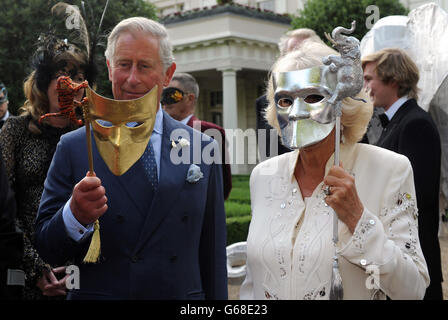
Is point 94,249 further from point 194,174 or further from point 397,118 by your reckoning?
point 397,118

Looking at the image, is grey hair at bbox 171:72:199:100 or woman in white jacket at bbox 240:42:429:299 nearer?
woman in white jacket at bbox 240:42:429:299

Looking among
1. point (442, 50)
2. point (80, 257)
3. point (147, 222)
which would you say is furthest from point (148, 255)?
point (442, 50)

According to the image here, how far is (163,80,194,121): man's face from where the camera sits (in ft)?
16.8

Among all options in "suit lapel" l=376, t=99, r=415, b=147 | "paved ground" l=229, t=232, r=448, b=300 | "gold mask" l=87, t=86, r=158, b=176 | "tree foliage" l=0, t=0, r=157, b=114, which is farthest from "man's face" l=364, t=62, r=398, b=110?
"paved ground" l=229, t=232, r=448, b=300

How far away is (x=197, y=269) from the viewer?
2.27m

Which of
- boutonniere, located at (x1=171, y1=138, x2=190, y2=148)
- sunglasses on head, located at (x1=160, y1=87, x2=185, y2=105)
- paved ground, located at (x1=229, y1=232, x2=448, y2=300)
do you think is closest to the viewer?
boutonniere, located at (x1=171, y1=138, x2=190, y2=148)

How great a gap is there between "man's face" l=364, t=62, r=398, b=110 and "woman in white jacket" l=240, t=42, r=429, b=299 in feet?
4.70

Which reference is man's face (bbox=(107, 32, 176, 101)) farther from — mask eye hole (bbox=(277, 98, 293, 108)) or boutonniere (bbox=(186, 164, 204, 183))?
mask eye hole (bbox=(277, 98, 293, 108))

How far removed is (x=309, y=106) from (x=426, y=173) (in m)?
1.44

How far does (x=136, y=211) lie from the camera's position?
2133mm

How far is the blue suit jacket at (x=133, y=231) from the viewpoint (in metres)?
2.09

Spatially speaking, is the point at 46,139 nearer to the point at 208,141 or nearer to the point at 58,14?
the point at 58,14

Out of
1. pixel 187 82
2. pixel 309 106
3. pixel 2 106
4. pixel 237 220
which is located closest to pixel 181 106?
pixel 187 82

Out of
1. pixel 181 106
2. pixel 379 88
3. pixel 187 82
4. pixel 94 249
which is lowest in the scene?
pixel 94 249
